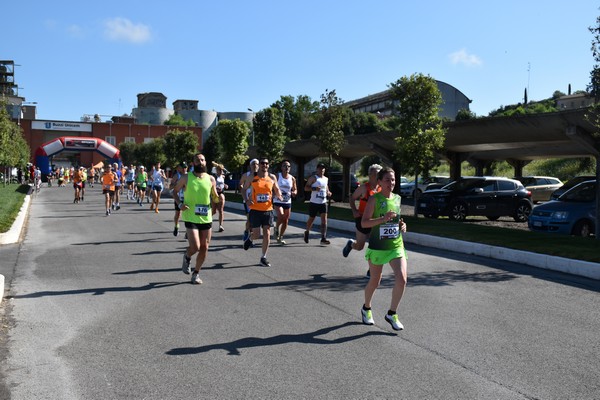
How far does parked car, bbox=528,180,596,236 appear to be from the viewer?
15.2 meters

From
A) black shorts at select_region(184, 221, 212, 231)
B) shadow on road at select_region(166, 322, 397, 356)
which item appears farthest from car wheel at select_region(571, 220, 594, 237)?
shadow on road at select_region(166, 322, 397, 356)

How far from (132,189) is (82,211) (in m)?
10.2

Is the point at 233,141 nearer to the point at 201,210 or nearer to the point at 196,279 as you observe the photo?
the point at 196,279

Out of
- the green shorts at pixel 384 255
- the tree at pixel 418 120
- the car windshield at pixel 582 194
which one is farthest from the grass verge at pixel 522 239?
the green shorts at pixel 384 255

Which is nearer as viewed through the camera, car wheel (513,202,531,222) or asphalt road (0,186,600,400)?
asphalt road (0,186,600,400)

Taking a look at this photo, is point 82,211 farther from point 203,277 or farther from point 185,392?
point 185,392

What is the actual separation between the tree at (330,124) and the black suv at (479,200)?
6.43 m

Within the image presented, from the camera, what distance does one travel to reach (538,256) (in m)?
11.4

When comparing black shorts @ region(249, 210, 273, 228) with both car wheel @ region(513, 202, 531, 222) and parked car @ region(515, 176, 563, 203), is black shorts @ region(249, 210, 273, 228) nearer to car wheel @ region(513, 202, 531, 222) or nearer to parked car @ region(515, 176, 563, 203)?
car wheel @ region(513, 202, 531, 222)

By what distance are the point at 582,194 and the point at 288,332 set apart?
12347 millimetres

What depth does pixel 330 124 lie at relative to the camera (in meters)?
27.2

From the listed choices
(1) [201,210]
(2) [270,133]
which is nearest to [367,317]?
(1) [201,210]

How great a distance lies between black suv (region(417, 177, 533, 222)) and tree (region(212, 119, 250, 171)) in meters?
19.4

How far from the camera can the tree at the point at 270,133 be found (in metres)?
35.6
